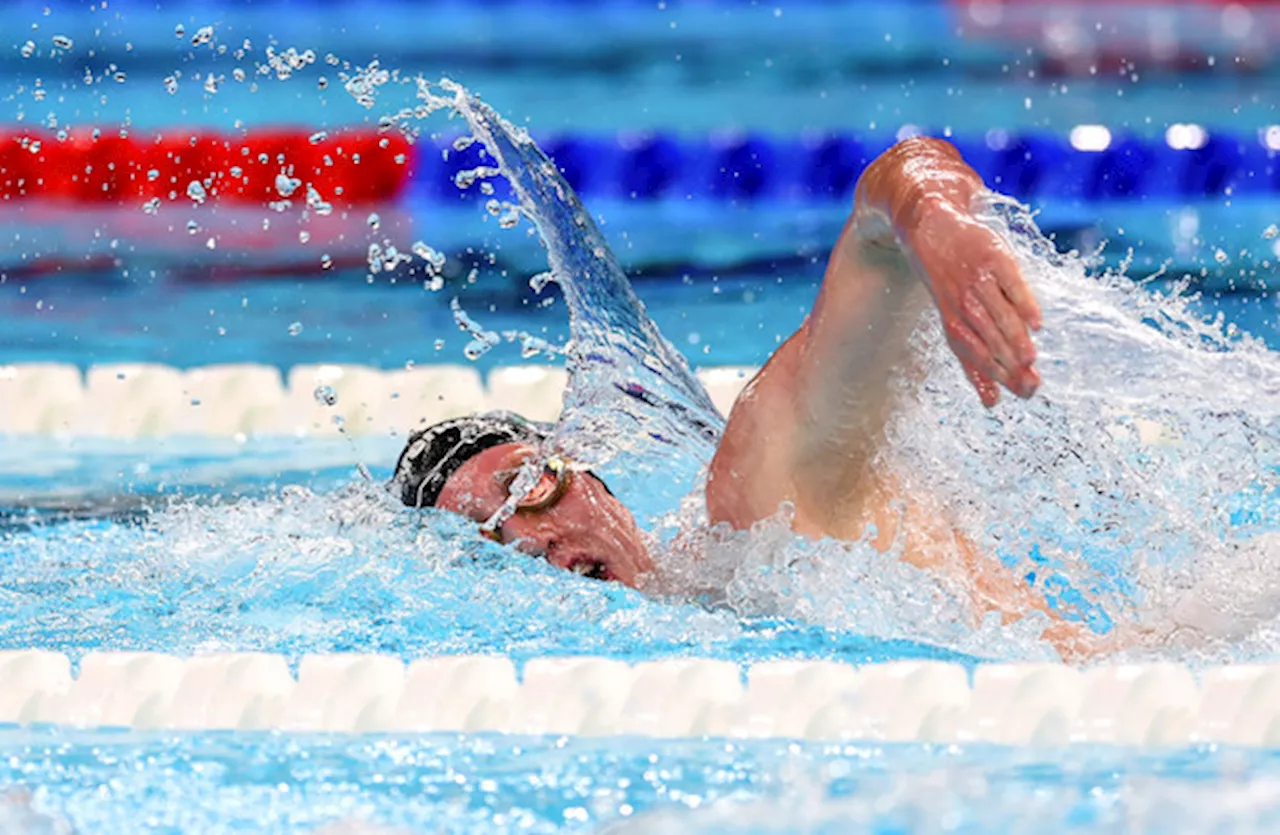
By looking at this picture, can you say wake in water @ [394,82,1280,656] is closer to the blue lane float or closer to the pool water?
the pool water

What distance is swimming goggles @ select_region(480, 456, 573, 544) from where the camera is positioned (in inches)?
87.9

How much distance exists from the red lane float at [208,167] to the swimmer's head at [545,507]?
3.00m

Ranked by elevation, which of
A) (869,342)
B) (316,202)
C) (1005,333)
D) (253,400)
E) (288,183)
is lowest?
(253,400)

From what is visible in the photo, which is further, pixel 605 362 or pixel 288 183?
pixel 288 183

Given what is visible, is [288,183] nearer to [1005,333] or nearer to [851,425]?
[851,425]

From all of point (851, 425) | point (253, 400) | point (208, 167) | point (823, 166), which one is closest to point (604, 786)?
point (851, 425)

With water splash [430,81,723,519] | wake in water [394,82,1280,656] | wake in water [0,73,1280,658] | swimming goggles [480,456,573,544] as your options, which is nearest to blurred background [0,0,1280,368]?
water splash [430,81,723,519]

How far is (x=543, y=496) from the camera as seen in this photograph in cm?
224

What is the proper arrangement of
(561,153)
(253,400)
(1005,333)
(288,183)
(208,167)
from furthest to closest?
(208,167)
(561,153)
(288,183)
(253,400)
(1005,333)

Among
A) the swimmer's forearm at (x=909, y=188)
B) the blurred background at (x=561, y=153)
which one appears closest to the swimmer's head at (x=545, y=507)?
the swimmer's forearm at (x=909, y=188)

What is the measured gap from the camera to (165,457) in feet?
11.8

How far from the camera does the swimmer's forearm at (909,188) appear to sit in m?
1.59

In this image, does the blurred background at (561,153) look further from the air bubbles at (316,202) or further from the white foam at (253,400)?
the white foam at (253,400)

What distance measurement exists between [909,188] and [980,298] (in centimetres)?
27
